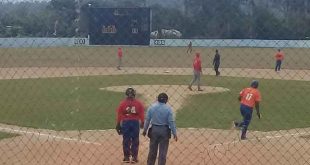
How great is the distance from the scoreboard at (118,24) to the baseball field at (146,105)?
7.10ft

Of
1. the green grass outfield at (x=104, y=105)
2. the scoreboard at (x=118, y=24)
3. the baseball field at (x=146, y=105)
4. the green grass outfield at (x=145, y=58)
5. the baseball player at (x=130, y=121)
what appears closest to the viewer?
the baseball player at (x=130, y=121)

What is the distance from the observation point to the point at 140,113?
32.0 ft

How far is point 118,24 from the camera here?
25.8 meters

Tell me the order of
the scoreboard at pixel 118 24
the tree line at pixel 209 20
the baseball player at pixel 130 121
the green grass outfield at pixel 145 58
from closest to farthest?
the baseball player at pixel 130 121 → the scoreboard at pixel 118 24 → the green grass outfield at pixel 145 58 → the tree line at pixel 209 20

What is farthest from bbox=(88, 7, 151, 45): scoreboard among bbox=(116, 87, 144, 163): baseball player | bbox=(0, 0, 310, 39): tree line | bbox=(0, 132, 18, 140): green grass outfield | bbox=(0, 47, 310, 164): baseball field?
bbox=(116, 87, 144, 163): baseball player

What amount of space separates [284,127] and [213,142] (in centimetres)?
310

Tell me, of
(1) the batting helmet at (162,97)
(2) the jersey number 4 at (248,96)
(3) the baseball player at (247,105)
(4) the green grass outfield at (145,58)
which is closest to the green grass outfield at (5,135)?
(1) the batting helmet at (162,97)

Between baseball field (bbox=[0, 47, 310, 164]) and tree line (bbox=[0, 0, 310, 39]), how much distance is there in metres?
3.48

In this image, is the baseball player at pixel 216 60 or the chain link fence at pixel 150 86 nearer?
the chain link fence at pixel 150 86

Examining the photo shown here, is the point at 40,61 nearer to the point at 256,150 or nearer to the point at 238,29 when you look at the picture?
the point at 238,29

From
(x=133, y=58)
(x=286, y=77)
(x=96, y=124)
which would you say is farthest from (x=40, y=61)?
(x=96, y=124)

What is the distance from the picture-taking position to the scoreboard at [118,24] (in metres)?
24.8

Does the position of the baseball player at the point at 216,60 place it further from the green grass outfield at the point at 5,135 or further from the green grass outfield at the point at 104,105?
the green grass outfield at the point at 5,135

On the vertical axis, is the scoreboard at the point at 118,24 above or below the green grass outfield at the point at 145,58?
above
